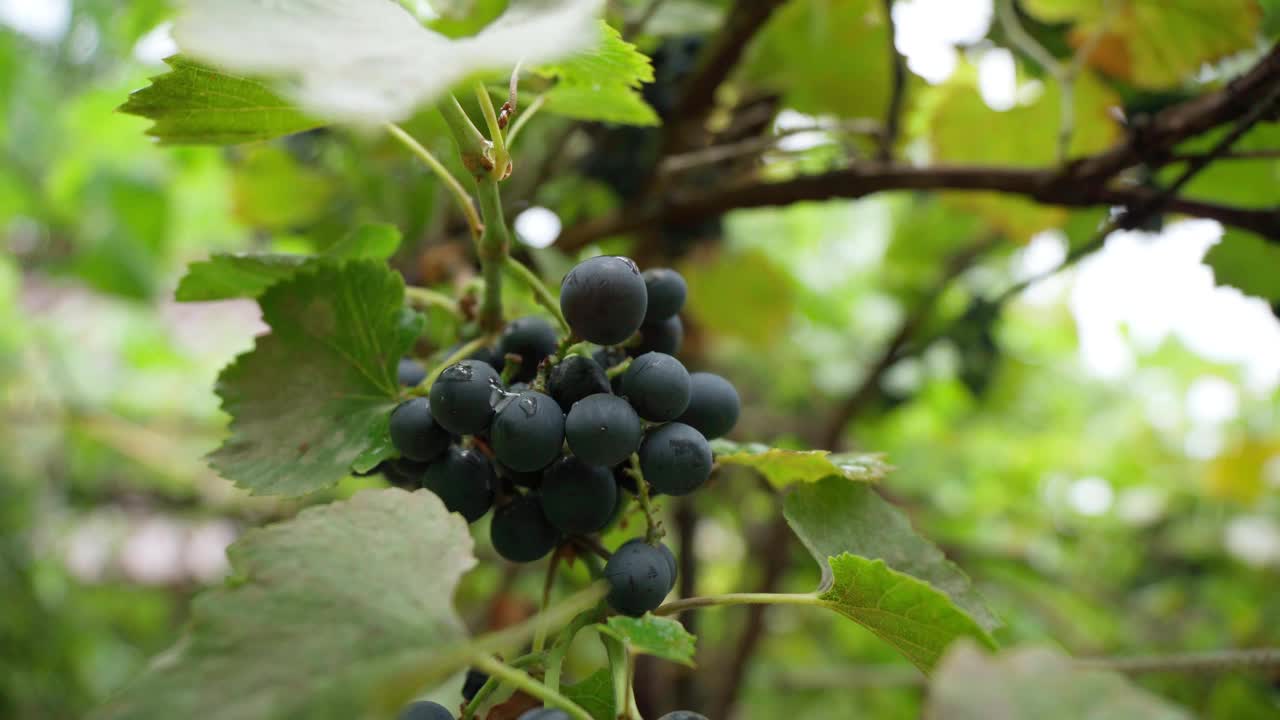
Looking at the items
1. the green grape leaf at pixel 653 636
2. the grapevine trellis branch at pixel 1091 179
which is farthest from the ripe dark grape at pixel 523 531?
the grapevine trellis branch at pixel 1091 179

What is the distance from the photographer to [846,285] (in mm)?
2799

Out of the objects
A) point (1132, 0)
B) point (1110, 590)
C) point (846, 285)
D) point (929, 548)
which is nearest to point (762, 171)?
point (1132, 0)

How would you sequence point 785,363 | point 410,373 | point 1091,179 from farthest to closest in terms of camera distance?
point 785,363 < point 1091,179 < point 410,373

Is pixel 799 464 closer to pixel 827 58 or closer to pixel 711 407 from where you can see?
pixel 711 407

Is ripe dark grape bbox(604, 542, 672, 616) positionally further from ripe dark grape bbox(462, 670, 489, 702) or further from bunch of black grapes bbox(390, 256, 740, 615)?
ripe dark grape bbox(462, 670, 489, 702)

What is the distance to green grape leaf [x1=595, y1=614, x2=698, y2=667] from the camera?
0.50 m

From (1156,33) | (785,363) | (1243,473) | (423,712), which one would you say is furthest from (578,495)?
(1243,473)

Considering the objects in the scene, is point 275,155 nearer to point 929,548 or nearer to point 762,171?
point 762,171

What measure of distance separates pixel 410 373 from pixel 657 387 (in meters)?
0.25

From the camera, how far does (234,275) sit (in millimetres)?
740

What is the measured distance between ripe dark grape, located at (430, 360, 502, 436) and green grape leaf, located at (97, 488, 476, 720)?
0.07 meters

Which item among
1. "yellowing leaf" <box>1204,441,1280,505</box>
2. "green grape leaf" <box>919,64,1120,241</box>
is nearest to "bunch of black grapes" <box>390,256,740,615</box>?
"green grape leaf" <box>919,64,1120,241</box>

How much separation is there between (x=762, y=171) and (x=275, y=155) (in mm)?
790

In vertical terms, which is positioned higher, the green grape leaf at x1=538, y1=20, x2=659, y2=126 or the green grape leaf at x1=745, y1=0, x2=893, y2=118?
the green grape leaf at x1=538, y1=20, x2=659, y2=126
